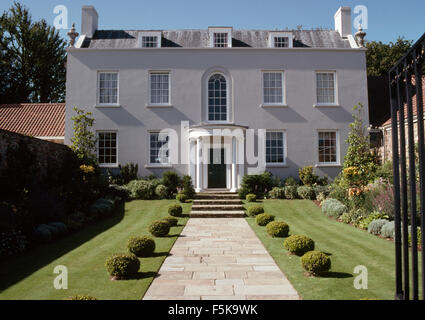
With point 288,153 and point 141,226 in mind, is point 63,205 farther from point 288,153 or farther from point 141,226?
point 288,153

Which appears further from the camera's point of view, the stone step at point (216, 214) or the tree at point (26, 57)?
the tree at point (26, 57)

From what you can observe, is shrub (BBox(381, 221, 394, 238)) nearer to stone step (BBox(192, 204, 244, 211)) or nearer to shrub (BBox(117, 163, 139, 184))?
stone step (BBox(192, 204, 244, 211))

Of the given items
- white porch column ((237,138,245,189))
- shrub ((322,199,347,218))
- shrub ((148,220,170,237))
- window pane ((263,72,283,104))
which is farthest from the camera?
window pane ((263,72,283,104))

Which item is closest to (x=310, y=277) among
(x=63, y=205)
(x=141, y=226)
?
(x=141, y=226)

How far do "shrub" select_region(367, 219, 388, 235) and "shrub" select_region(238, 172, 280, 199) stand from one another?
23.5 ft

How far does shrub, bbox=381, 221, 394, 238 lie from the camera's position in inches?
366

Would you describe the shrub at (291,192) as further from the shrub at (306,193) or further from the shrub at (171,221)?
the shrub at (171,221)

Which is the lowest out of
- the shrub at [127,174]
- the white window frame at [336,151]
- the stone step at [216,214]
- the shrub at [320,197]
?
the stone step at [216,214]

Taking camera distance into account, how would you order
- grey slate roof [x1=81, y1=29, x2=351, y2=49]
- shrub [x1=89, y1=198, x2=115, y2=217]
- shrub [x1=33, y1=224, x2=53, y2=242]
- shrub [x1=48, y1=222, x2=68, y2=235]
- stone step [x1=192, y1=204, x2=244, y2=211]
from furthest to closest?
grey slate roof [x1=81, y1=29, x2=351, y2=49] → stone step [x1=192, y1=204, x2=244, y2=211] → shrub [x1=89, y1=198, x2=115, y2=217] → shrub [x1=48, y1=222, x2=68, y2=235] → shrub [x1=33, y1=224, x2=53, y2=242]

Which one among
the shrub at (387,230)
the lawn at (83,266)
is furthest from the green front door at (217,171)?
the shrub at (387,230)

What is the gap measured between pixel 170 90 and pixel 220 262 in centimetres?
1401

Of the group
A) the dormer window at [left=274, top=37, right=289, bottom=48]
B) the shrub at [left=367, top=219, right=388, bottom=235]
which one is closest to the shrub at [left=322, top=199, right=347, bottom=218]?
the shrub at [left=367, top=219, right=388, bottom=235]

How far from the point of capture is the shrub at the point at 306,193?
650 inches

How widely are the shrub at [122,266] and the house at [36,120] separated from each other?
54.4ft
